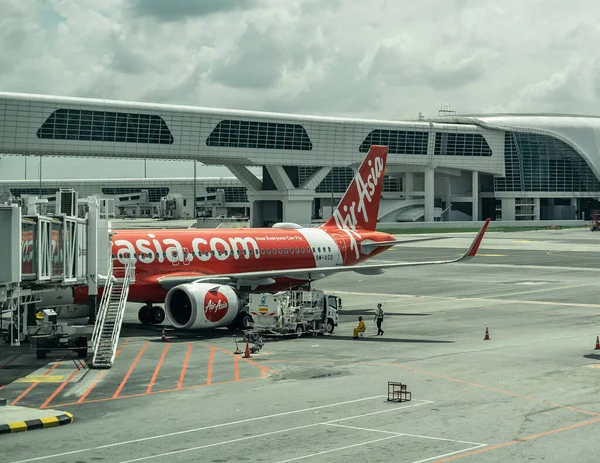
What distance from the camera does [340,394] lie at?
30281mm

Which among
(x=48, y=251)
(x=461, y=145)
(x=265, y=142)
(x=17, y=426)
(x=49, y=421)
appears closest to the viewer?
(x=17, y=426)

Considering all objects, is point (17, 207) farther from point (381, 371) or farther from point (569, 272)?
point (569, 272)

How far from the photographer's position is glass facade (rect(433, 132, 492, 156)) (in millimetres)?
187750

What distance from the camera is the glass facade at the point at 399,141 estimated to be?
176m

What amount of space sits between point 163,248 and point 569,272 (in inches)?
1918

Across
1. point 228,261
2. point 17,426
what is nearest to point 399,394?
point 17,426

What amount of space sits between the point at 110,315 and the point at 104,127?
102 meters

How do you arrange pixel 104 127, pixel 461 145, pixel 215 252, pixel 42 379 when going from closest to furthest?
pixel 42 379
pixel 215 252
pixel 104 127
pixel 461 145

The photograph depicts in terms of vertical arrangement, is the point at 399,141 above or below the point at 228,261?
above

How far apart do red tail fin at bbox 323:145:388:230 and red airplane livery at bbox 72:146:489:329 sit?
2.8 inches

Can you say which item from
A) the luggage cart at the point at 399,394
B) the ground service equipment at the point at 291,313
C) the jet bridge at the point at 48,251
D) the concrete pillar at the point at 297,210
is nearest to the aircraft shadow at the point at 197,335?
the ground service equipment at the point at 291,313

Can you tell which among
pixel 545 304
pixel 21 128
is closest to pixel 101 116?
pixel 21 128

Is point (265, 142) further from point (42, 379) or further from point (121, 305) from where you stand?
point (42, 379)

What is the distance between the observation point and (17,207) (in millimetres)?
29344
